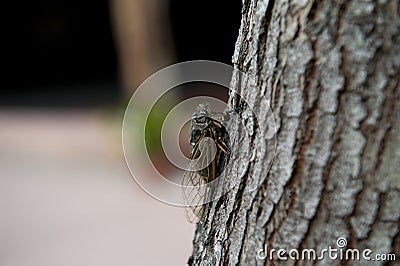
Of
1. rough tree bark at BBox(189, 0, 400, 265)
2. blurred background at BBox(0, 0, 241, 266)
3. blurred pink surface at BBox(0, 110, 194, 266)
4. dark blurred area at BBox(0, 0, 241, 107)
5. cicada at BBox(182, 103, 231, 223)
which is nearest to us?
rough tree bark at BBox(189, 0, 400, 265)

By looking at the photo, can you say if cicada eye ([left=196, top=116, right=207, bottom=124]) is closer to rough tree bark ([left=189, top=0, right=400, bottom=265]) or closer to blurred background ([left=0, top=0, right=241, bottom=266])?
rough tree bark ([left=189, top=0, right=400, bottom=265])

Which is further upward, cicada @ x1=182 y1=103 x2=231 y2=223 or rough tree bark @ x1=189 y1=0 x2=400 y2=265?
cicada @ x1=182 y1=103 x2=231 y2=223

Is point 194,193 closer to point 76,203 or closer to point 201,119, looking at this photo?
point 201,119

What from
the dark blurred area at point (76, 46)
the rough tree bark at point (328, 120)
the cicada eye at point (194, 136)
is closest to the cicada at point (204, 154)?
the cicada eye at point (194, 136)
